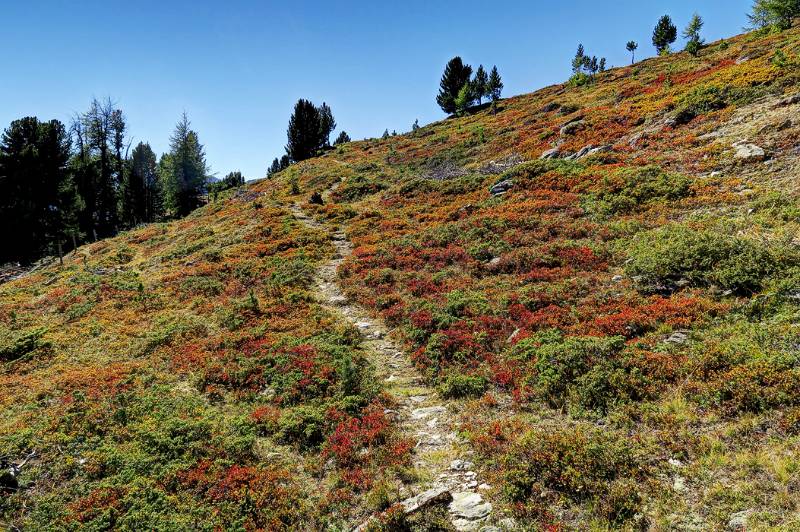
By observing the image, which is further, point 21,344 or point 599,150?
point 599,150

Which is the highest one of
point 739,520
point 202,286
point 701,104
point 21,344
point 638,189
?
point 701,104

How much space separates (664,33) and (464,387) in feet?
386

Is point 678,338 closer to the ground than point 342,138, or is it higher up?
closer to the ground

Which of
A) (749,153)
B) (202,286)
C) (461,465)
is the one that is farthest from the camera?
(202,286)

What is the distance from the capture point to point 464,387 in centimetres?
1189

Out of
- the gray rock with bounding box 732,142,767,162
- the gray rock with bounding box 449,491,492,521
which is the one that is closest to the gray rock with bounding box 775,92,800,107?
the gray rock with bounding box 732,142,767,162

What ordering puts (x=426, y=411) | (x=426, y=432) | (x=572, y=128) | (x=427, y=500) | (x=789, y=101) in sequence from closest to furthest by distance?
(x=427, y=500) < (x=426, y=432) < (x=426, y=411) < (x=789, y=101) < (x=572, y=128)

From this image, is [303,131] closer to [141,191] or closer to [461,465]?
[141,191]

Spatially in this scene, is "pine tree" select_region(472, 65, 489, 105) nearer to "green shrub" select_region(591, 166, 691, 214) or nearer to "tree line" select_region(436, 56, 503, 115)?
"tree line" select_region(436, 56, 503, 115)

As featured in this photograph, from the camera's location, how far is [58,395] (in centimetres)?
1339

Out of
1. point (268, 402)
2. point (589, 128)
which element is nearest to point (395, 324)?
point (268, 402)

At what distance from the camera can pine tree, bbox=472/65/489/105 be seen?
10018cm

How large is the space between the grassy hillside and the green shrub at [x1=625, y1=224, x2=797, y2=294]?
0.09 metres

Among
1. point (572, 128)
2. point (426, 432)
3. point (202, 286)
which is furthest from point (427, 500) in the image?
point (572, 128)
